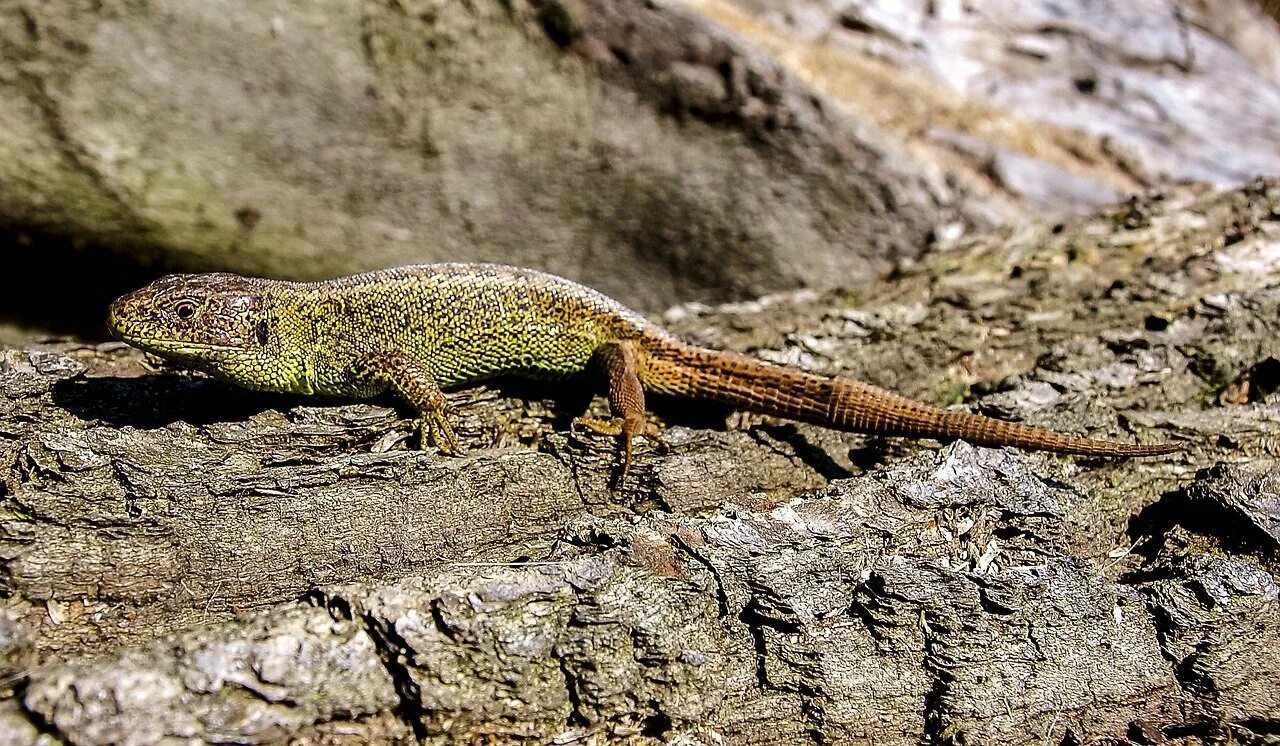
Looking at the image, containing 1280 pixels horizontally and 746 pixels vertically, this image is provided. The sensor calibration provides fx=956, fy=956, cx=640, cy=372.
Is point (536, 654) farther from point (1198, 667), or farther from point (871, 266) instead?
point (871, 266)

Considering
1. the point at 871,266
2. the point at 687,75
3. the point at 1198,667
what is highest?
the point at 687,75

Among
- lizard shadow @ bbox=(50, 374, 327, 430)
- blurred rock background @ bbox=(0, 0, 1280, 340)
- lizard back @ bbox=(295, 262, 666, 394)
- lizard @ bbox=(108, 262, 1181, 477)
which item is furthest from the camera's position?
blurred rock background @ bbox=(0, 0, 1280, 340)

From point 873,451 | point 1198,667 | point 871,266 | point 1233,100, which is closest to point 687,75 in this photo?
point 871,266

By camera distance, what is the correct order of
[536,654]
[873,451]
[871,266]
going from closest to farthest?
[536,654] < [873,451] < [871,266]

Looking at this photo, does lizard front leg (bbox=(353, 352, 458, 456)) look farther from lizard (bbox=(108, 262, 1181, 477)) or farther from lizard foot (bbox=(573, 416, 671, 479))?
lizard foot (bbox=(573, 416, 671, 479))

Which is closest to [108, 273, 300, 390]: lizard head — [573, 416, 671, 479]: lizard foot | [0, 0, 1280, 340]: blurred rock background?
[573, 416, 671, 479]: lizard foot

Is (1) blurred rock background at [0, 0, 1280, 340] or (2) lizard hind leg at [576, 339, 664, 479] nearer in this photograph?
(2) lizard hind leg at [576, 339, 664, 479]
